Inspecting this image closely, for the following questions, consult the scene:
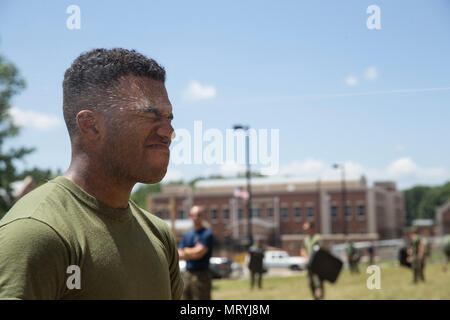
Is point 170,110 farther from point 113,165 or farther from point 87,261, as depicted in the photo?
point 87,261

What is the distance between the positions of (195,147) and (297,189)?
7321cm

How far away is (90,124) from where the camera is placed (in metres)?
1.45

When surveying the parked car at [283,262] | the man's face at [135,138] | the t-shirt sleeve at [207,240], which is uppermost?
the man's face at [135,138]

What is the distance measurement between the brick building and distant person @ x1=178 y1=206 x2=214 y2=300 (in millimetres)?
63412

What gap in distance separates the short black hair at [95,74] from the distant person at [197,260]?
630 centimetres

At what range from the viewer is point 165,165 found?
1435mm

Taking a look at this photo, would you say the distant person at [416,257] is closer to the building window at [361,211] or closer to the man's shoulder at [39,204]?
the man's shoulder at [39,204]

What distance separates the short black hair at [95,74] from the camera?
146 cm

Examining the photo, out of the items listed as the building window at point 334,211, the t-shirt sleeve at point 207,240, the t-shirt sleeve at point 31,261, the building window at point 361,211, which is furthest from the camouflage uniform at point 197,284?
the building window at point 361,211

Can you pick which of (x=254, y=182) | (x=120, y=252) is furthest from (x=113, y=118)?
(x=254, y=182)

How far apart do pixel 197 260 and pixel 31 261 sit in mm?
6779

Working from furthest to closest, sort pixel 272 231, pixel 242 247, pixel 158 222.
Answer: pixel 272 231, pixel 242 247, pixel 158 222
